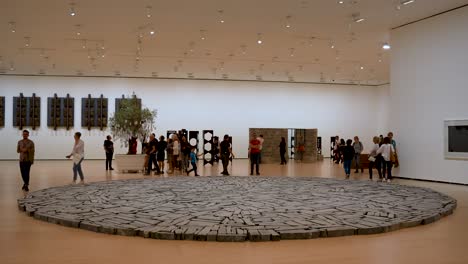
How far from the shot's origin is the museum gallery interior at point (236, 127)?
6.79m

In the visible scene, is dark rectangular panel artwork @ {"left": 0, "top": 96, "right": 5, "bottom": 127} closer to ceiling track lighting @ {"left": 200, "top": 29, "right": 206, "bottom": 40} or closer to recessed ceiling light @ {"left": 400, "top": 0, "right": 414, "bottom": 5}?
ceiling track lighting @ {"left": 200, "top": 29, "right": 206, "bottom": 40}

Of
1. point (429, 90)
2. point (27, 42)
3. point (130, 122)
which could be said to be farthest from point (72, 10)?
point (429, 90)

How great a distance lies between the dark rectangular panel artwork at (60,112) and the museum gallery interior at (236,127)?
9 centimetres

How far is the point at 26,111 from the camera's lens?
101ft

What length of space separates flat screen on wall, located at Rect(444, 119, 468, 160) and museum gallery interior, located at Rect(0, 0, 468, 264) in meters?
0.07

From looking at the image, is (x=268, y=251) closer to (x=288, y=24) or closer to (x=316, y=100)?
(x=288, y=24)

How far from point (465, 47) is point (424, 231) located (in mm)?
9749

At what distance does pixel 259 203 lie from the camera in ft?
31.6

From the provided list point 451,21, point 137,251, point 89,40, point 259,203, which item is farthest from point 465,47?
point 89,40

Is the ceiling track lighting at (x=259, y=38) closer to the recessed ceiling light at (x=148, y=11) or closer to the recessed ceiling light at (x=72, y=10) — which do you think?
the recessed ceiling light at (x=148, y=11)

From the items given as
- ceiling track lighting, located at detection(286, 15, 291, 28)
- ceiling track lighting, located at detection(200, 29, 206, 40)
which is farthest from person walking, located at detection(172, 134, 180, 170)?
ceiling track lighting, located at detection(286, 15, 291, 28)

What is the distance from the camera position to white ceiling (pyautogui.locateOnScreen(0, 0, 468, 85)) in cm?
1545

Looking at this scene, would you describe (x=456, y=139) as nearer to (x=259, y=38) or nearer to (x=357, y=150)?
(x=357, y=150)

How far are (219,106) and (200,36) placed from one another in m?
13.6
